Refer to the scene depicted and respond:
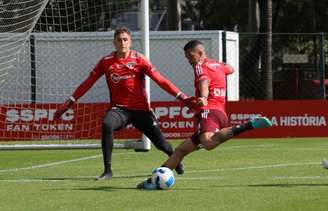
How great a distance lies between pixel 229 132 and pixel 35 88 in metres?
10.0

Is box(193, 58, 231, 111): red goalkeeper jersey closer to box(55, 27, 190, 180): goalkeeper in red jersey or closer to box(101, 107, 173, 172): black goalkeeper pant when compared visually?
box(55, 27, 190, 180): goalkeeper in red jersey

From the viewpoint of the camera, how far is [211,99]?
11.5 meters

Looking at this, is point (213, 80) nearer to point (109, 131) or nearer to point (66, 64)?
point (109, 131)

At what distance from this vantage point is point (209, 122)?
11.3 metres

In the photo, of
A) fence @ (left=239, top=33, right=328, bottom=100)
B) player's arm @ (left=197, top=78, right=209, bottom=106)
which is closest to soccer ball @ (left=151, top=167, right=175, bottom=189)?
player's arm @ (left=197, top=78, right=209, bottom=106)

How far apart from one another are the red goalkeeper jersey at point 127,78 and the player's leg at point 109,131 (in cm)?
22

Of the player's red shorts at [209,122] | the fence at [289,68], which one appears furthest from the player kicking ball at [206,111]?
the fence at [289,68]

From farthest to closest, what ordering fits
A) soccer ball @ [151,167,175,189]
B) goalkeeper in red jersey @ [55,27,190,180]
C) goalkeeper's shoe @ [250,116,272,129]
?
1. goalkeeper in red jersey @ [55,27,190,180]
2. soccer ball @ [151,167,175,189]
3. goalkeeper's shoe @ [250,116,272,129]

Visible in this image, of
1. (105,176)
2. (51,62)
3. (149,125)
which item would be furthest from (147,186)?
(51,62)

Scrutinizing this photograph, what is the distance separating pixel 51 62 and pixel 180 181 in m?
10.3

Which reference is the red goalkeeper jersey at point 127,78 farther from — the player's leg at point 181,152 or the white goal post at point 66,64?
the white goal post at point 66,64

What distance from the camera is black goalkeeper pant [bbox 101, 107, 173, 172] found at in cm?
1245

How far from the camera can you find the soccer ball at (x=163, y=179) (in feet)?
35.9

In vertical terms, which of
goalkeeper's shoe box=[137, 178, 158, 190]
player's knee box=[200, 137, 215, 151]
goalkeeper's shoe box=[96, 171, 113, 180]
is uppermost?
player's knee box=[200, 137, 215, 151]
